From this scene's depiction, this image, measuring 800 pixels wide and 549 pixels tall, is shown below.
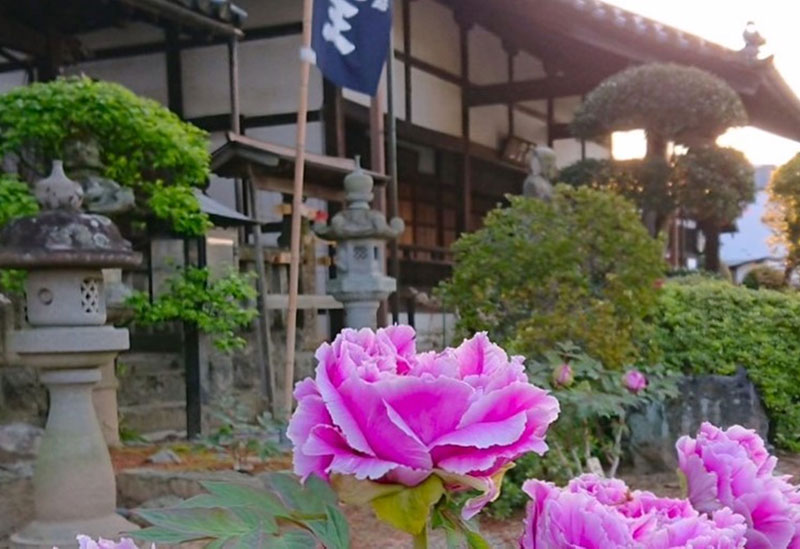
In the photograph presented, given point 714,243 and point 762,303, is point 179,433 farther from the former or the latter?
point 714,243

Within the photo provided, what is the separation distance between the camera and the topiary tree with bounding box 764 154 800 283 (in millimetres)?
12718

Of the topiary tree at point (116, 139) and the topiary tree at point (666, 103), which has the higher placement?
the topiary tree at point (666, 103)

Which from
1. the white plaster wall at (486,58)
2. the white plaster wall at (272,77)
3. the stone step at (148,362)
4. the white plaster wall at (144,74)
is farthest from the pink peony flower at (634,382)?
the white plaster wall at (486,58)

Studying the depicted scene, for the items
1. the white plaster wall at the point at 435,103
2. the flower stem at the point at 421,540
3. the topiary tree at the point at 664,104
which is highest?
the white plaster wall at the point at 435,103

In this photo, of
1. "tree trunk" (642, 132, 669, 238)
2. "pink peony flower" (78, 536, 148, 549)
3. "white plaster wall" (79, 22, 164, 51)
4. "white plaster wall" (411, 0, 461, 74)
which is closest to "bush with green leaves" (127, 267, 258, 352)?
"white plaster wall" (79, 22, 164, 51)

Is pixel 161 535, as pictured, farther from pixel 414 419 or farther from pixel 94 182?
pixel 94 182

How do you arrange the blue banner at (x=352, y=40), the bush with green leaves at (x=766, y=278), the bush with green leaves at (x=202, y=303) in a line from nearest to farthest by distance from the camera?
1. the bush with green leaves at (x=202, y=303)
2. the blue banner at (x=352, y=40)
3. the bush with green leaves at (x=766, y=278)

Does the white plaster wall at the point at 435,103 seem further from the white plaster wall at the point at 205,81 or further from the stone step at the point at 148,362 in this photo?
the stone step at the point at 148,362

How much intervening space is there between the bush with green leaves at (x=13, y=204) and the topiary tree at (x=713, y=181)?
7665 millimetres

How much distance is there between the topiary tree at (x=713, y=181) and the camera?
10211 millimetres

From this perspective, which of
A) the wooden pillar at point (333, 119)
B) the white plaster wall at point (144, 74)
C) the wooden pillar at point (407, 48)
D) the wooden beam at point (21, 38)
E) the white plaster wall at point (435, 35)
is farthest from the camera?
the white plaster wall at point (435, 35)

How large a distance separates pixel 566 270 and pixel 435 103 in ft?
21.0

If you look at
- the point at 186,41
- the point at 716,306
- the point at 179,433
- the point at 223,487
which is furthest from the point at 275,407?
the point at 223,487

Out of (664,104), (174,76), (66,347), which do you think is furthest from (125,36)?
(66,347)
